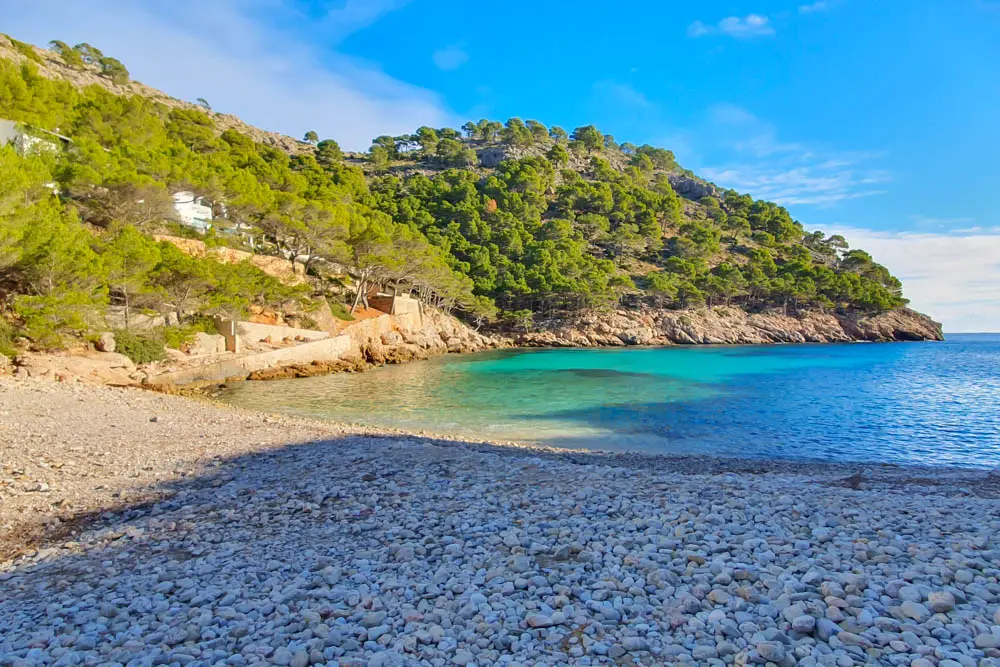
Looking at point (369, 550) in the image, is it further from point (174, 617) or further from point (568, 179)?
point (568, 179)

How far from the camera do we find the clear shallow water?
1441cm

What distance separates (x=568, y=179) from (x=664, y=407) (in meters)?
82.9

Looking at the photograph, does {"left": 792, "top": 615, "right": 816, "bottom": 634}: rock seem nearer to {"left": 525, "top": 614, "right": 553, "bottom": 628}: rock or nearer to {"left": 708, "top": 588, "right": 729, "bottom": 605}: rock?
{"left": 708, "top": 588, "right": 729, "bottom": 605}: rock

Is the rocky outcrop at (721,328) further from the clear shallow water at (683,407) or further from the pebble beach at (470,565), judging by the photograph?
the pebble beach at (470,565)

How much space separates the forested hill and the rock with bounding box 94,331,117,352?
2.18 m

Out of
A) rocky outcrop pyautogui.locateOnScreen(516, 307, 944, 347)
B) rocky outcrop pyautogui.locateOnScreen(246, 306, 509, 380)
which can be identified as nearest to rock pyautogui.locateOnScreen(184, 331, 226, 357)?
rocky outcrop pyautogui.locateOnScreen(246, 306, 509, 380)

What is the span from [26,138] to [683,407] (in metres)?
34.7

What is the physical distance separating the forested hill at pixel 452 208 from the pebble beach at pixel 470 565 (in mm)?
18661

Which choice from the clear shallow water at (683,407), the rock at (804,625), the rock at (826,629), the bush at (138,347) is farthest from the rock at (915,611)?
the bush at (138,347)

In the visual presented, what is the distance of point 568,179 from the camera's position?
96.6m

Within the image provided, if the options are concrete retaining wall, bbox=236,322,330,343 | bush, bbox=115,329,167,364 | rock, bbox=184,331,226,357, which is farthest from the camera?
concrete retaining wall, bbox=236,322,330,343

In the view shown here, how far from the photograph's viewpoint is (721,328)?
2625 inches

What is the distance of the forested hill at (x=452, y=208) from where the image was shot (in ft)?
107

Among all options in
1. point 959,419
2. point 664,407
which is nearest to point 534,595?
point 664,407
